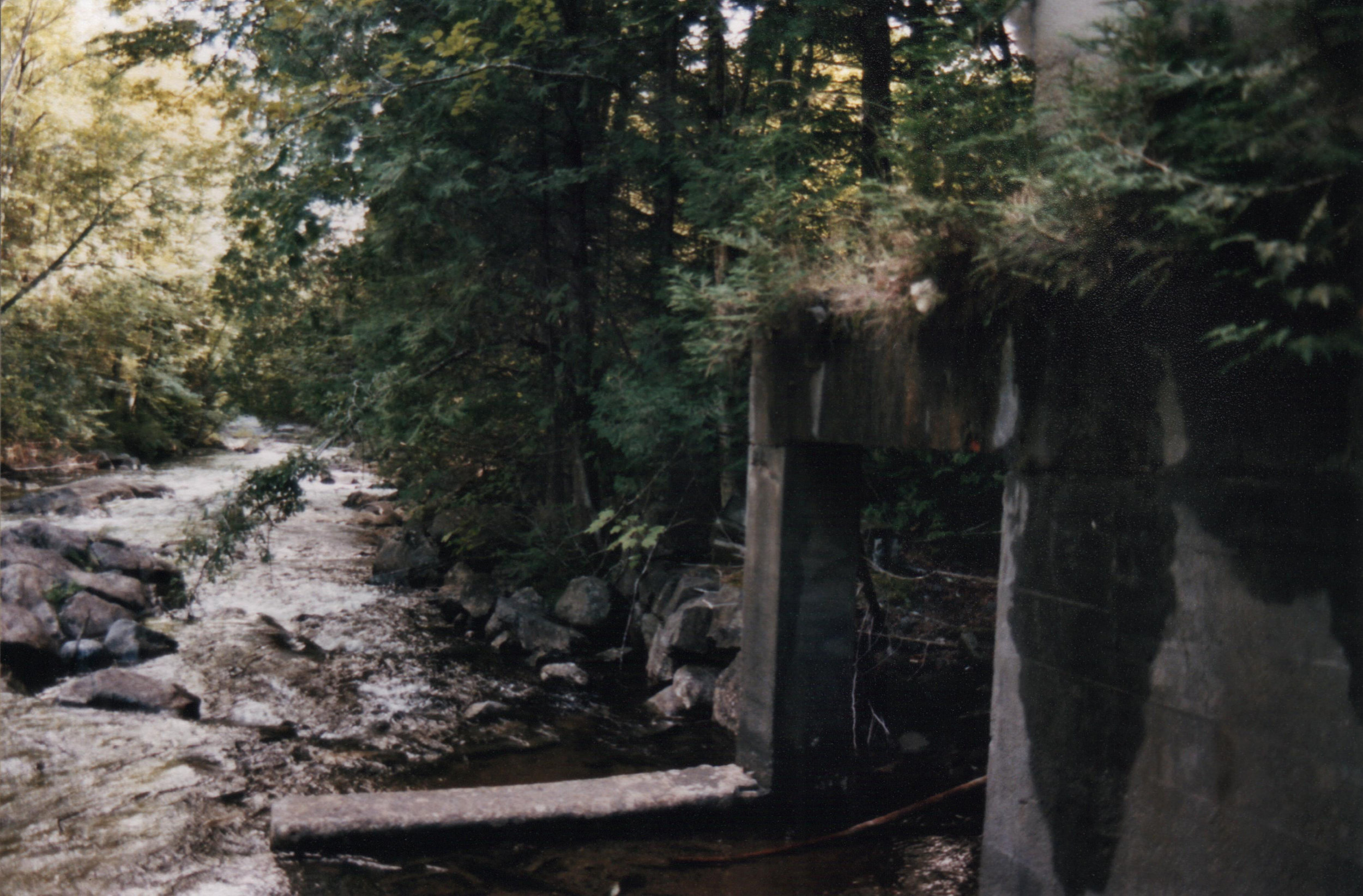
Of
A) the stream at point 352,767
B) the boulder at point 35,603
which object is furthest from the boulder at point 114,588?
the boulder at point 35,603

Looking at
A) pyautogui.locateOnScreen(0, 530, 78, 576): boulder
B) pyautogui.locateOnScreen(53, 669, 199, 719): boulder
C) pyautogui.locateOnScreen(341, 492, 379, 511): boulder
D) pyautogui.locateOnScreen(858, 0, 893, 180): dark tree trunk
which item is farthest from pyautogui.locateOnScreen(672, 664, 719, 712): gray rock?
pyautogui.locateOnScreen(341, 492, 379, 511): boulder

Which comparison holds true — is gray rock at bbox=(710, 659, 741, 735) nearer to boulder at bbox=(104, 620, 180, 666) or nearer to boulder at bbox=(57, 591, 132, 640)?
boulder at bbox=(104, 620, 180, 666)

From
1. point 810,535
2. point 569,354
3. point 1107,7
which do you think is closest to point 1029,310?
point 1107,7

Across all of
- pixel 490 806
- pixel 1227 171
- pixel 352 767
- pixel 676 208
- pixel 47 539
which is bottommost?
pixel 352 767

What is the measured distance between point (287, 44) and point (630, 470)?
608 cm

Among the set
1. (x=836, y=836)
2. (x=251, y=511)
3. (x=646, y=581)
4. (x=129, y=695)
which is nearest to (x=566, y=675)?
(x=646, y=581)

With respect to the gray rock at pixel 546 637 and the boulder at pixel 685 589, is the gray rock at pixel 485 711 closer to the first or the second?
the gray rock at pixel 546 637

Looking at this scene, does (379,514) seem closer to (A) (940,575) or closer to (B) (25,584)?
(B) (25,584)

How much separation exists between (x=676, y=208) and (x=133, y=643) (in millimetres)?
7430

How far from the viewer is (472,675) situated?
908 cm

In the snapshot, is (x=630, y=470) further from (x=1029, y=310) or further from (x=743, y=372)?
(x=1029, y=310)

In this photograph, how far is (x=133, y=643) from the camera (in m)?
9.64

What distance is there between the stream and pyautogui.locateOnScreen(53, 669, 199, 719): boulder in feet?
0.44

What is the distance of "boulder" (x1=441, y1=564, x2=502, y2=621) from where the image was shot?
11.2 metres
